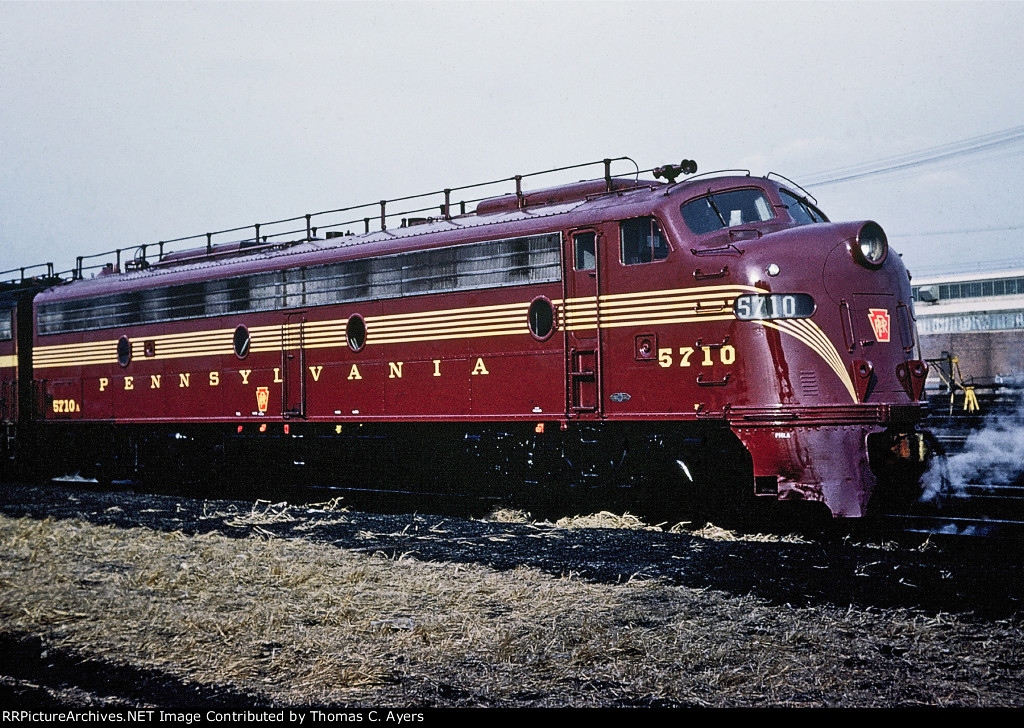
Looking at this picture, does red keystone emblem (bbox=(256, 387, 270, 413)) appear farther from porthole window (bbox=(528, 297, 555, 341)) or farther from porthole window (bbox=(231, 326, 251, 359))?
porthole window (bbox=(528, 297, 555, 341))

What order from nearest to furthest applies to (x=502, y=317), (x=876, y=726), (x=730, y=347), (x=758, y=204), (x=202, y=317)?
(x=876, y=726)
(x=730, y=347)
(x=758, y=204)
(x=502, y=317)
(x=202, y=317)

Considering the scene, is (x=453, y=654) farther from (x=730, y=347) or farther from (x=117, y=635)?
(x=730, y=347)

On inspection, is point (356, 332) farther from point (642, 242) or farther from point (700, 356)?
point (700, 356)

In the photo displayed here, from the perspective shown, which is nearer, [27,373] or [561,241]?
[561,241]

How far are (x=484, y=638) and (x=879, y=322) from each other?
6807 mm

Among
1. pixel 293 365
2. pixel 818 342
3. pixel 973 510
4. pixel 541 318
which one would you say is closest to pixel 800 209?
pixel 818 342

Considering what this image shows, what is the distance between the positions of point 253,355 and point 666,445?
7966 millimetres

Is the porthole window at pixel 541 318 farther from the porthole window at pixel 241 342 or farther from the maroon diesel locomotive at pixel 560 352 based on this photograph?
the porthole window at pixel 241 342

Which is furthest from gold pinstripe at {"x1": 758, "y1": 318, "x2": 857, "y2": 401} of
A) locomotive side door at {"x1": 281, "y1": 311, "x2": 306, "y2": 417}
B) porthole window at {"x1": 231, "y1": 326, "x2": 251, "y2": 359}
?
porthole window at {"x1": 231, "y1": 326, "x2": 251, "y2": 359}

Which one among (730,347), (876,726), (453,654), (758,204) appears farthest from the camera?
(758,204)

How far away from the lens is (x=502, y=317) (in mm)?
13062

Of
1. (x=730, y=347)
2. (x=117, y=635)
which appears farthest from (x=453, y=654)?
(x=730, y=347)

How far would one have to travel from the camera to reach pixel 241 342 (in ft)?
55.0

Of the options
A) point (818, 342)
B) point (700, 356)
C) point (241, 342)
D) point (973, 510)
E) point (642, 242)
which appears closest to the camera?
point (818, 342)
